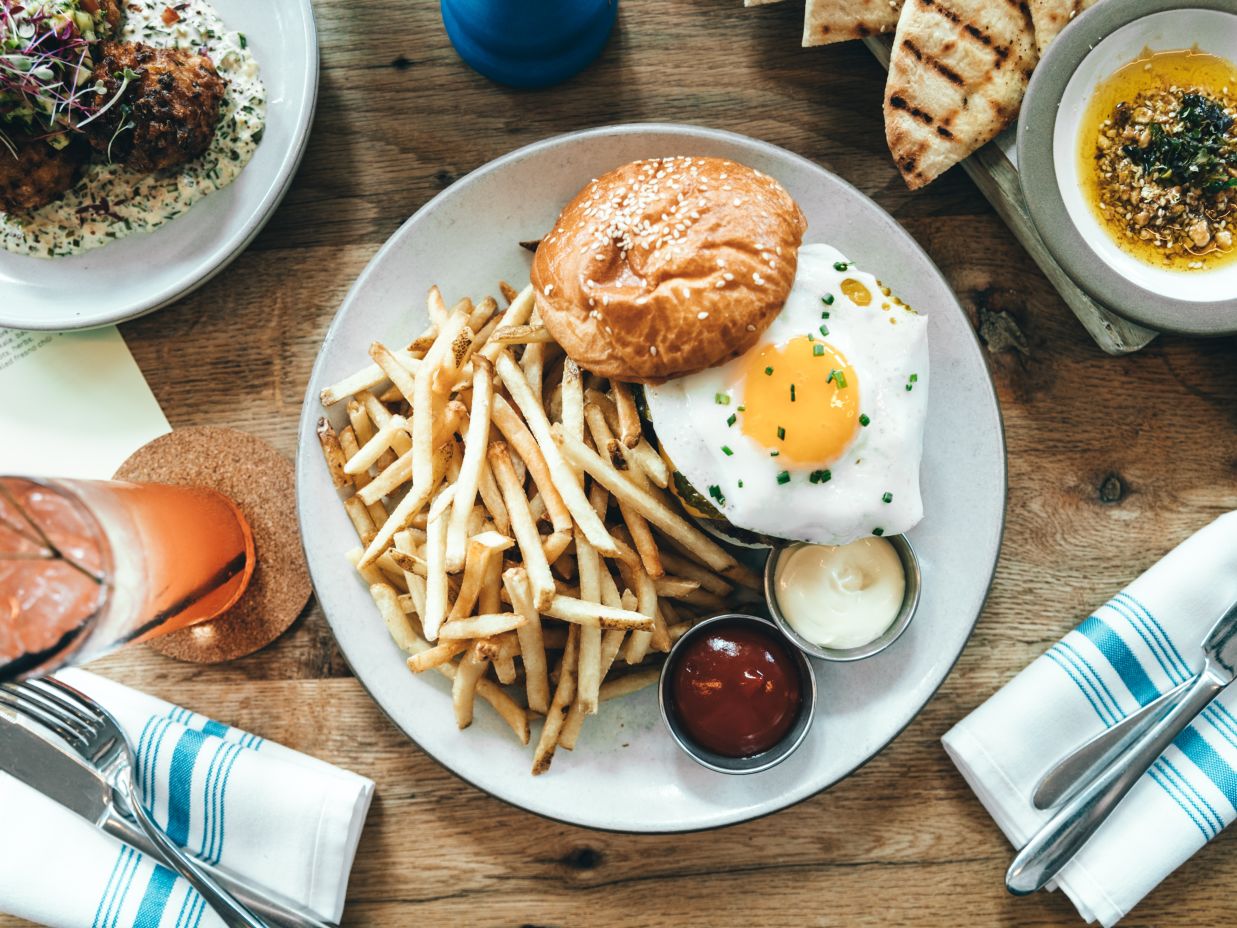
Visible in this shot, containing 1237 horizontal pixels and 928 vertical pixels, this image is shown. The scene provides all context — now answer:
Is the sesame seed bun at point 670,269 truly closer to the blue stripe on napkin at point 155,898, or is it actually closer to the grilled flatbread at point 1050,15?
the grilled flatbread at point 1050,15

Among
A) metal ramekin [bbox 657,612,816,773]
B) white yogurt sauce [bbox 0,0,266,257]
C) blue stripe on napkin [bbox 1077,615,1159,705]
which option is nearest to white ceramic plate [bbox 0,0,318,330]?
white yogurt sauce [bbox 0,0,266,257]

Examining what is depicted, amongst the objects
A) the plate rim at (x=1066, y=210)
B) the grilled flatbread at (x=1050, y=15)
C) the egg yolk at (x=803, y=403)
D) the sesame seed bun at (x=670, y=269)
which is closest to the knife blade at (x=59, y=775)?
the sesame seed bun at (x=670, y=269)

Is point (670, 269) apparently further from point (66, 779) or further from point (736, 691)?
point (66, 779)

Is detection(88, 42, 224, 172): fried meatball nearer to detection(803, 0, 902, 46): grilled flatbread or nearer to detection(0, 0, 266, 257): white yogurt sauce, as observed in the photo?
detection(0, 0, 266, 257): white yogurt sauce

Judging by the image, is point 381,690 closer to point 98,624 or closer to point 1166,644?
point 98,624

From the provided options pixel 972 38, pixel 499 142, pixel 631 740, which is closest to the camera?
pixel 972 38

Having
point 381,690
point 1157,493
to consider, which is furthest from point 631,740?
point 1157,493
